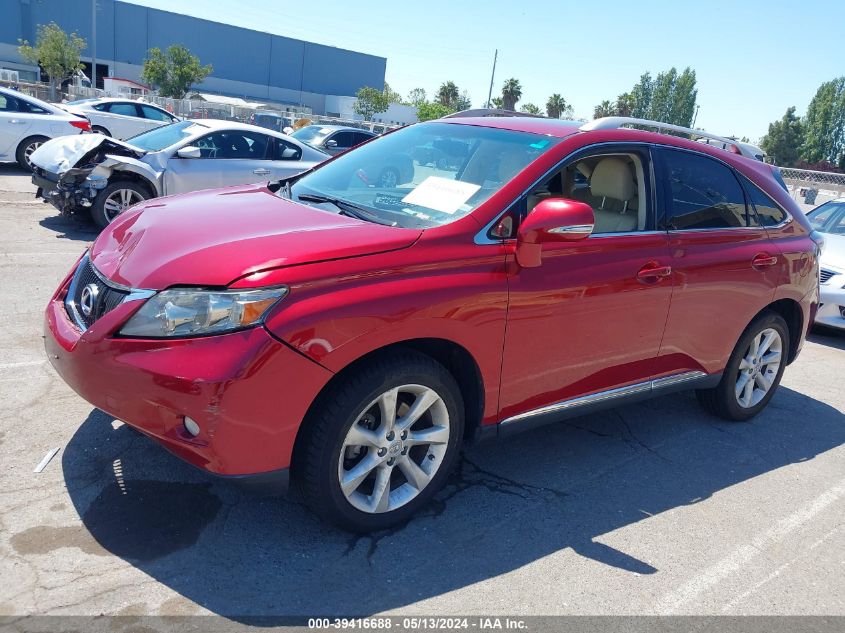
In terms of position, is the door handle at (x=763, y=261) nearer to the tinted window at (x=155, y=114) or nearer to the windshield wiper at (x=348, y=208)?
the windshield wiper at (x=348, y=208)

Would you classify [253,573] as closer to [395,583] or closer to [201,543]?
[201,543]

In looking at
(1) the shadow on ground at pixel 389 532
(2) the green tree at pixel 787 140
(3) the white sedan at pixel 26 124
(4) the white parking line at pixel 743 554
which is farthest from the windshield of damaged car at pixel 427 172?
(2) the green tree at pixel 787 140

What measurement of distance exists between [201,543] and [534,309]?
184 cm

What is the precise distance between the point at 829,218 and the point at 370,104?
66.1 metres

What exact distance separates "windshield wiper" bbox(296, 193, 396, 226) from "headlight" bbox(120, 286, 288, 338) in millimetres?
825

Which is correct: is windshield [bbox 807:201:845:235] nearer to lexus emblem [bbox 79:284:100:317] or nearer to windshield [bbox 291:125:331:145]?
lexus emblem [bbox 79:284:100:317]

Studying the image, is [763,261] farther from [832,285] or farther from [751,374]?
[832,285]

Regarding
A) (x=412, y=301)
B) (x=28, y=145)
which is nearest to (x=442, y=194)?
(x=412, y=301)

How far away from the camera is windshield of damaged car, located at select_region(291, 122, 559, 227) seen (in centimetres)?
349

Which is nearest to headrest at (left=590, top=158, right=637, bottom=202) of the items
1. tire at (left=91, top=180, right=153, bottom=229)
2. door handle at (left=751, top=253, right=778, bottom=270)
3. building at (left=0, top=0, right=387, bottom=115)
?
door handle at (left=751, top=253, right=778, bottom=270)

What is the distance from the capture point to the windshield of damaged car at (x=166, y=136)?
376 inches

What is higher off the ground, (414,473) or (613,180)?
(613,180)

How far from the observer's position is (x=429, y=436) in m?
3.21

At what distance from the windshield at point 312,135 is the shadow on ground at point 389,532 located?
12.2 meters
